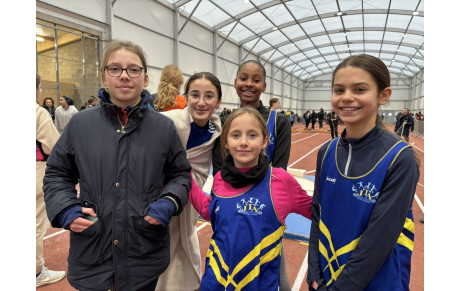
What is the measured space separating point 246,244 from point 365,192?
2.30 feet

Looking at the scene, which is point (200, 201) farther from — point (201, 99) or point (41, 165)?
point (41, 165)

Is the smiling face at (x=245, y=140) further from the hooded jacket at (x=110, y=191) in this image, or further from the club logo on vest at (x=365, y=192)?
the club logo on vest at (x=365, y=192)

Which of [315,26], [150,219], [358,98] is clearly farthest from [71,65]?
[315,26]

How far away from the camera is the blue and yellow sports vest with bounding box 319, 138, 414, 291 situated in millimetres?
1323

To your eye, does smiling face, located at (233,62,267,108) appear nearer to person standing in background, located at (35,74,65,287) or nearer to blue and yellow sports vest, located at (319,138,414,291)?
blue and yellow sports vest, located at (319,138,414,291)

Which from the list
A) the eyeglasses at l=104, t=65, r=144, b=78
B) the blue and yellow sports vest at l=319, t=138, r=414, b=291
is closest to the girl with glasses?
the eyeglasses at l=104, t=65, r=144, b=78

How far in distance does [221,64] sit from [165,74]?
18777 millimetres

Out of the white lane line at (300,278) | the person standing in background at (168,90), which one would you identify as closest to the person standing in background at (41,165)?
the person standing in background at (168,90)

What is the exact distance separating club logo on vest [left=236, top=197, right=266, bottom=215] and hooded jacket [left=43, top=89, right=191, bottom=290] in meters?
0.35

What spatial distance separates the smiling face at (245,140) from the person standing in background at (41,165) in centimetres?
199

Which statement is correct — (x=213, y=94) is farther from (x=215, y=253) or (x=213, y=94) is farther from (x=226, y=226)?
(x=215, y=253)

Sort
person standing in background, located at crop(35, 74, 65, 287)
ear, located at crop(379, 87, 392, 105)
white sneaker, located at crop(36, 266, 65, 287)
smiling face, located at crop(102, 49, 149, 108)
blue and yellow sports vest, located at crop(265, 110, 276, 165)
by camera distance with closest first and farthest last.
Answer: ear, located at crop(379, 87, 392, 105) → smiling face, located at crop(102, 49, 149, 108) → blue and yellow sports vest, located at crop(265, 110, 276, 165) → person standing in background, located at crop(35, 74, 65, 287) → white sneaker, located at crop(36, 266, 65, 287)

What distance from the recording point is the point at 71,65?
1301 cm

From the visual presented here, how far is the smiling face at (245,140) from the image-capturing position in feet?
5.69
